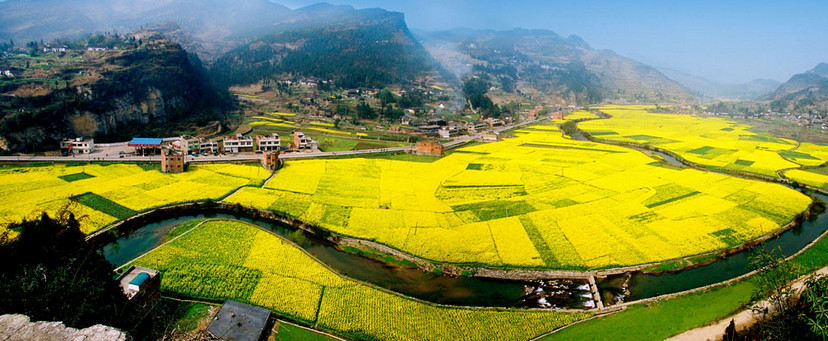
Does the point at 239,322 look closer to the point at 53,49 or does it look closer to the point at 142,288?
the point at 142,288

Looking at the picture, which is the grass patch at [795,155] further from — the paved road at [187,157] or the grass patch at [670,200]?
the paved road at [187,157]

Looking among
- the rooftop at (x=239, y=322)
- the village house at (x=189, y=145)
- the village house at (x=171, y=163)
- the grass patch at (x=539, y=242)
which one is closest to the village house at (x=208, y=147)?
the village house at (x=189, y=145)

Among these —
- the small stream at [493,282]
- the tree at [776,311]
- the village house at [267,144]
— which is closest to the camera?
the tree at [776,311]

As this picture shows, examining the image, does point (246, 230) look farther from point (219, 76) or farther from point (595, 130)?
point (219, 76)

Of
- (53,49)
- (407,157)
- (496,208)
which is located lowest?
(496,208)

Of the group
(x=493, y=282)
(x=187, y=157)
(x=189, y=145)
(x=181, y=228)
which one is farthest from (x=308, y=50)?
(x=493, y=282)
